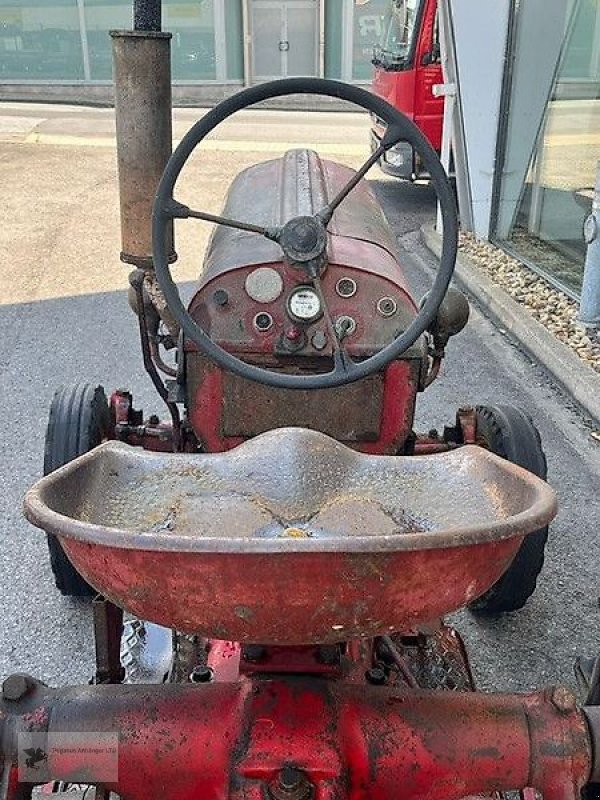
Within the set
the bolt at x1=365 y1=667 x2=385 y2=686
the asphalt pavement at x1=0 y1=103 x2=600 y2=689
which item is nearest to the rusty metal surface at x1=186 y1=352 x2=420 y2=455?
the asphalt pavement at x1=0 y1=103 x2=600 y2=689

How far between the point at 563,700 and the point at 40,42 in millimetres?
16886

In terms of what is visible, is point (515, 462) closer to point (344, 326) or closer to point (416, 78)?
point (344, 326)

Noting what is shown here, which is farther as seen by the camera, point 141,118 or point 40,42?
point 40,42

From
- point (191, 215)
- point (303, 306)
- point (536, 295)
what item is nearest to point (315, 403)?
point (303, 306)

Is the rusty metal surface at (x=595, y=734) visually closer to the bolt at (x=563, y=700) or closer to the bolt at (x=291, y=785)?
the bolt at (x=563, y=700)

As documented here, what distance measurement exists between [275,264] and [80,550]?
4.03 feet

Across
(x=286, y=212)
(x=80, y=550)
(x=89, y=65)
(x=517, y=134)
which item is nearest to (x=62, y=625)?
(x=286, y=212)

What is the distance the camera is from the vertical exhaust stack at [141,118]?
8.14ft

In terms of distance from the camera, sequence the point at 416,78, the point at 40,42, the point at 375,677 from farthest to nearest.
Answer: the point at 40,42
the point at 416,78
the point at 375,677

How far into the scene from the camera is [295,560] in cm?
108

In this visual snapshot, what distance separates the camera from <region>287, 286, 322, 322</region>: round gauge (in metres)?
2.29

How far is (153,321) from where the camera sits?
271 cm

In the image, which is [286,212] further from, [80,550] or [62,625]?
[80,550]

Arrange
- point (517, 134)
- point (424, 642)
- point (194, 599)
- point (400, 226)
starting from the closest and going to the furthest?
1. point (194, 599)
2. point (424, 642)
3. point (517, 134)
4. point (400, 226)
